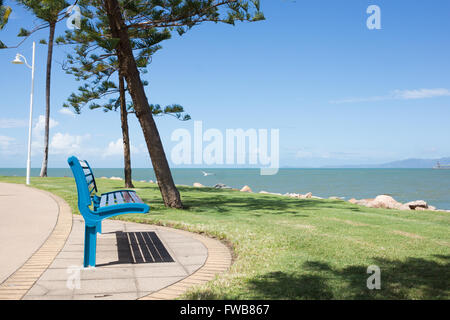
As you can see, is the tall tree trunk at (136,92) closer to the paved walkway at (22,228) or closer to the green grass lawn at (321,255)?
the green grass lawn at (321,255)

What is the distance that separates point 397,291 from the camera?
3.02m

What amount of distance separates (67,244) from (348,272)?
11.0 feet

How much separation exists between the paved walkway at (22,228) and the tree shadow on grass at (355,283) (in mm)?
2347

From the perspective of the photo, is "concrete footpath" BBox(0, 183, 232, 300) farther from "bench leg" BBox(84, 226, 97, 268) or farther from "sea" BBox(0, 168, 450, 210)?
"sea" BBox(0, 168, 450, 210)

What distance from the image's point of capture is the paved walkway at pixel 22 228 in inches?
155

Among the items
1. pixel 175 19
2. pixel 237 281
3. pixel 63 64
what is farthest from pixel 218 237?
pixel 63 64

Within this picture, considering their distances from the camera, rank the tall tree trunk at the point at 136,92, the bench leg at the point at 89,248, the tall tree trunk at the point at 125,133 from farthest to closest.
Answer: the tall tree trunk at the point at 125,133
the tall tree trunk at the point at 136,92
the bench leg at the point at 89,248

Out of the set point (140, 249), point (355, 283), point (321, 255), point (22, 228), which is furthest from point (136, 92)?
point (355, 283)

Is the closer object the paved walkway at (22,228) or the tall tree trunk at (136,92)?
the paved walkway at (22,228)

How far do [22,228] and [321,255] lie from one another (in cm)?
441

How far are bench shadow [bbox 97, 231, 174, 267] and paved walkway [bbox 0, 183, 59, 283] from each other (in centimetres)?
93

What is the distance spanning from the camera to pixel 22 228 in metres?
5.70

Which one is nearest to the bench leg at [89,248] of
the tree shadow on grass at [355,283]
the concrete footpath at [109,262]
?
the concrete footpath at [109,262]

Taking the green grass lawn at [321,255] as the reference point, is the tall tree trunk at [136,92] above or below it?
above
